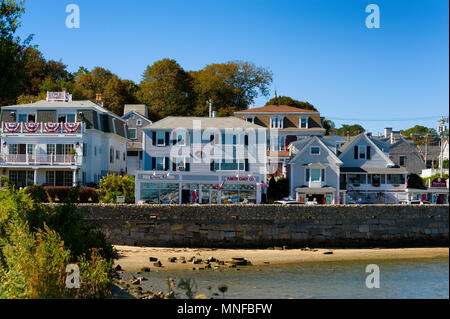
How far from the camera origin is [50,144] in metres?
48.6

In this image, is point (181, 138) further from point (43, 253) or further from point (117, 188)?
point (43, 253)

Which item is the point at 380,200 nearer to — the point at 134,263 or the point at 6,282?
the point at 134,263

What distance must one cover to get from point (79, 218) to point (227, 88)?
57548 mm

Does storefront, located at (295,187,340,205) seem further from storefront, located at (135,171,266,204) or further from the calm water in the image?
the calm water

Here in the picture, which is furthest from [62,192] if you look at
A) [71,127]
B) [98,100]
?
[98,100]

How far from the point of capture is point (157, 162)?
51.0 m

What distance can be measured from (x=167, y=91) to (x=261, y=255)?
49.2m

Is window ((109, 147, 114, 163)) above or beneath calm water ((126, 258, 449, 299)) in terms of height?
above

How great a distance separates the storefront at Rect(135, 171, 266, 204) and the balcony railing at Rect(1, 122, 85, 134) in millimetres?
11758

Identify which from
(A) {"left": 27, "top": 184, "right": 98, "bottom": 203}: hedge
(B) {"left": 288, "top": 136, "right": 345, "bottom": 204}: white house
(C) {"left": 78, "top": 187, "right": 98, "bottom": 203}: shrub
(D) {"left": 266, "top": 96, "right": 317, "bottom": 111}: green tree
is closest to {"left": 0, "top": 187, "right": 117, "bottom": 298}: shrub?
(A) {"left": 27, "top": 184, "right": 98, "bottom": 203}: hedge

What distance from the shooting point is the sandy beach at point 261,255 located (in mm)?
27656

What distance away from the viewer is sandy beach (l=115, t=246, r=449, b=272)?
27656mm
